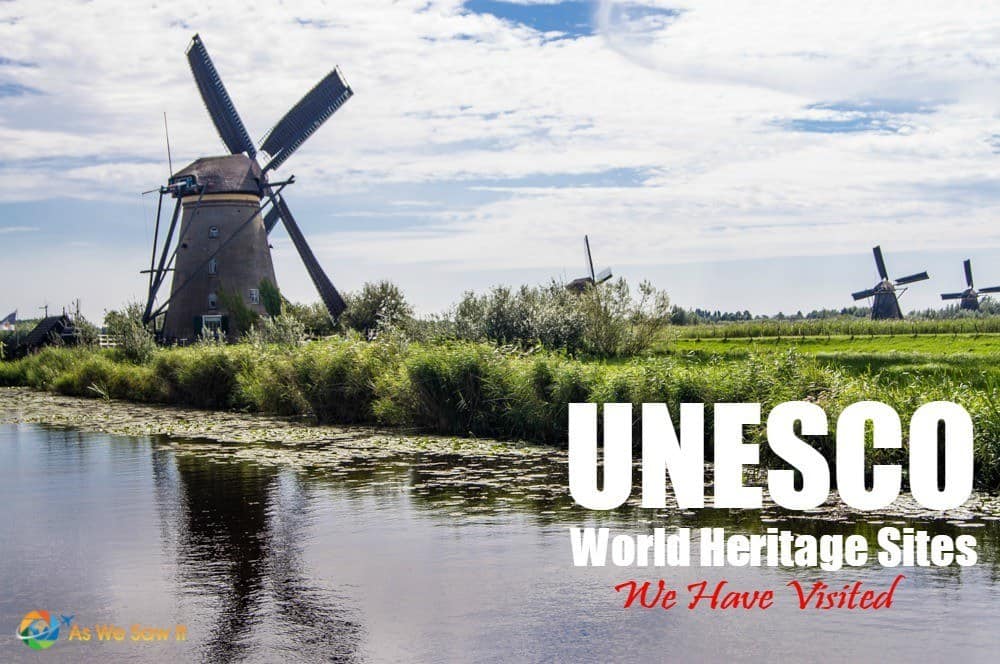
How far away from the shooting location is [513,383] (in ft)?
64.1

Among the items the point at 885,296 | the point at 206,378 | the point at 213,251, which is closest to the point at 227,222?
the point at 213,251

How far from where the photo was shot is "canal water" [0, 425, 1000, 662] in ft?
24.4

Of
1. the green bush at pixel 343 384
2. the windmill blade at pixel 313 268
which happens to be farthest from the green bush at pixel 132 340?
the green bush at pixel 343 384

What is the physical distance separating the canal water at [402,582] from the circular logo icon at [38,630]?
7 cm

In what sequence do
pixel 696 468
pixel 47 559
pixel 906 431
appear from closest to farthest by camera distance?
1. pixel 47 559
2. pixel 906 431
3. pixel 696 468

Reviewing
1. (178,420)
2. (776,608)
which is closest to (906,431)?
(776,608)

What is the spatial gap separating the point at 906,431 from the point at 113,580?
33.3ft

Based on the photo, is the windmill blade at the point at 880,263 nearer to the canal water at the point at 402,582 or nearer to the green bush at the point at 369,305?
the green bush at the point at 369,305

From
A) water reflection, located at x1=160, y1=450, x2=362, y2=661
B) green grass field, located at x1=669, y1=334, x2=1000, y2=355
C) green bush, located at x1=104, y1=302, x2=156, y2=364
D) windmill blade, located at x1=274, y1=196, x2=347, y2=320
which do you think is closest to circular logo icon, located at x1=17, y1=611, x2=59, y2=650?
water reflection, located at x1=160, y1=450, x2=362, y2=661

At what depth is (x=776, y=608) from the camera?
8.29 metres

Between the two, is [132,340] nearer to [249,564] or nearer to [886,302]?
[249,564]

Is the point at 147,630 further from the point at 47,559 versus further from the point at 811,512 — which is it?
the point at 811,512

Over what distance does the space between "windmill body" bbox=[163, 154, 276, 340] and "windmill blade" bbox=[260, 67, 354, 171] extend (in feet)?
6.03

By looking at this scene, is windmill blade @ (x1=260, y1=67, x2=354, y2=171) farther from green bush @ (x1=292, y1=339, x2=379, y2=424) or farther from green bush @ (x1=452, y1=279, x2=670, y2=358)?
green bush @ (x1=292, y1=339, x2=379, y2=424)
